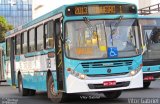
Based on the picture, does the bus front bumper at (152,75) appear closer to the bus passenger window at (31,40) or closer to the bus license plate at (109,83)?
the bus passenger window at (31,40)

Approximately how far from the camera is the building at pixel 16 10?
486 feet

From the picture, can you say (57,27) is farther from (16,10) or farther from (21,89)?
(16,10)

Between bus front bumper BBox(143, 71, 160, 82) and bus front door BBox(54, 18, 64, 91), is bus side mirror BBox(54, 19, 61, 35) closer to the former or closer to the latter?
bus front door BBox(54, 18, 64, 91)

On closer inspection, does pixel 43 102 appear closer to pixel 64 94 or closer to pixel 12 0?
pixel 64 94

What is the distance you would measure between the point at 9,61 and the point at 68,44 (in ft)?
30.4

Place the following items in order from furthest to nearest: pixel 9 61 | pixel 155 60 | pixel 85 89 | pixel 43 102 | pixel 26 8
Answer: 1. pixel 26 8
2. pixel 9 61
3. pixel 155 60
4. pixel 43 102
5. pixel 85 89

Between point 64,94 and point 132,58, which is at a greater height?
point 132,58

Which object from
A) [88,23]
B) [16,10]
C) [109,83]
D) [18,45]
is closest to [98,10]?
[88,23]

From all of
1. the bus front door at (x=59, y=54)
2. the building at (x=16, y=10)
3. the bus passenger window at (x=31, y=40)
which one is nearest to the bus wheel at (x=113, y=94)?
the bus front door at (x=59, y=54)

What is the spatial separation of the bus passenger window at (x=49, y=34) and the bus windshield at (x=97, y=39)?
1.26 metres

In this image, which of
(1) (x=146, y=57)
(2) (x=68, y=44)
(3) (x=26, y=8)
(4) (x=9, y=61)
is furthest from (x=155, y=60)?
(3) (x=26, y=8)

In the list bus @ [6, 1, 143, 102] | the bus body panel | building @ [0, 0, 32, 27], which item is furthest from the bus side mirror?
building @ [0, 0, 32, 27]

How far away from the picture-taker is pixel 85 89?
13.4 meters

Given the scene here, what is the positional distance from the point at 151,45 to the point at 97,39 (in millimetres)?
8056
